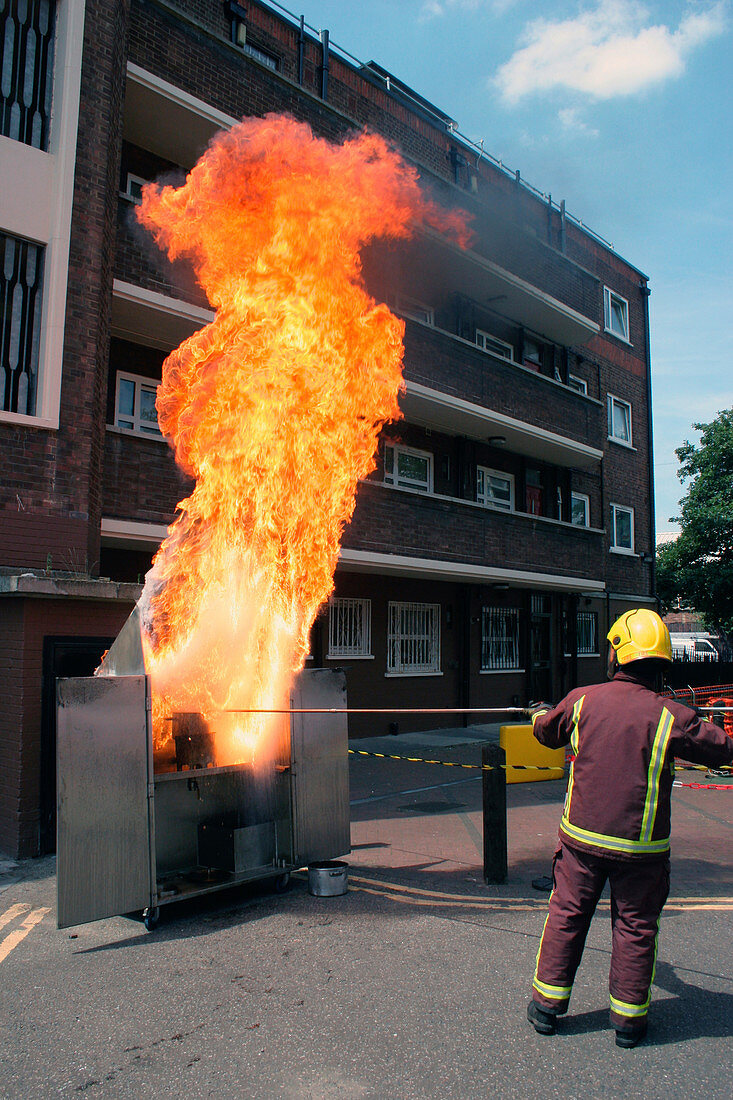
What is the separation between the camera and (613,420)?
22812 mm

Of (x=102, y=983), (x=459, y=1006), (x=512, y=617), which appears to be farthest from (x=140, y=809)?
(x=512, y=617)

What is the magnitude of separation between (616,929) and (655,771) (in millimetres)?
745

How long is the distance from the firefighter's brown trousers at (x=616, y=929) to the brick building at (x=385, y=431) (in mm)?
5027

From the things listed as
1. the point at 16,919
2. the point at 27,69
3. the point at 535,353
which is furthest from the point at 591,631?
the point at 16,919

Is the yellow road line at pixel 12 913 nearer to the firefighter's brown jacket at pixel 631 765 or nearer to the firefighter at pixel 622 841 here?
the firefighter at pixel 622 841

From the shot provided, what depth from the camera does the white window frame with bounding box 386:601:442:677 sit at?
52.6ft

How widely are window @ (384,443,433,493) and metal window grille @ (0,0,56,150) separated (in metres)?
8.62

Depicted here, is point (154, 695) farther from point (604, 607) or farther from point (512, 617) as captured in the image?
point (604, 607)

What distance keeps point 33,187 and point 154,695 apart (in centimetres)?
588

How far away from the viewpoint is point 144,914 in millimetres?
5113

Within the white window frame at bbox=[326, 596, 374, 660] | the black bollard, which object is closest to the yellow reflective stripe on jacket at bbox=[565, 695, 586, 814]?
the black bollard

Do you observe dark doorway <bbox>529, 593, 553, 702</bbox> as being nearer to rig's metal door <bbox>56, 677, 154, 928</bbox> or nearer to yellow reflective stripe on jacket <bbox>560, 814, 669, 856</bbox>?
rig's metal door <bbox>56, 677, 154, 928</bbox>

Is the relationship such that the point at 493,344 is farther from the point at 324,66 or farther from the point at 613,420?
the point at 324,66

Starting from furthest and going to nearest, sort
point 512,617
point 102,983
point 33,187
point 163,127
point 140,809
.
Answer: point 512,617 < point 163,127 < point 33,187 < point 140,809 < point 102,983
